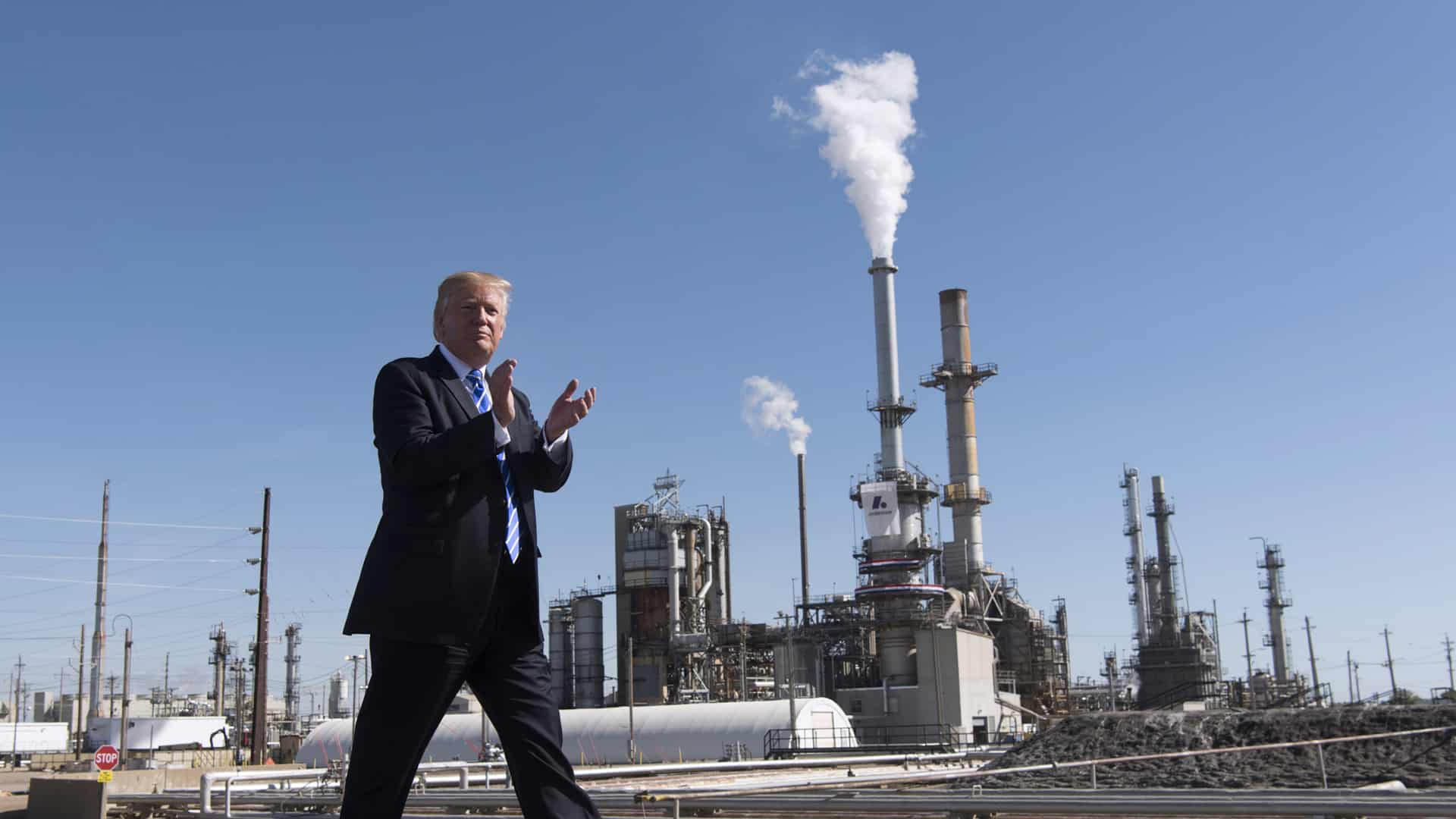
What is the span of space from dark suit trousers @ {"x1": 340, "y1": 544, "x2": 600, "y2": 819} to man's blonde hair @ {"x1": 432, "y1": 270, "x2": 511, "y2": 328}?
87 centimetres

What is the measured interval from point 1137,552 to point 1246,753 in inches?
2874

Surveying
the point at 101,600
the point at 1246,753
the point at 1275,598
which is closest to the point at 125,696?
the point at 101,600

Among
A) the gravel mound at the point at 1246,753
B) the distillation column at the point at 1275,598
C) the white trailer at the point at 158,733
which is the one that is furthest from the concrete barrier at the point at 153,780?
the distillation column at the point at 1275,598

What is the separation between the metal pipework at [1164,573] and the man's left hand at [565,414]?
88804mm

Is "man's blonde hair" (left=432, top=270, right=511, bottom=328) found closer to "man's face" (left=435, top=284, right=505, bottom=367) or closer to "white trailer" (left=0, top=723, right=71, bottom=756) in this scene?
"man's face" (left=435, top=284, right=505, bottom=367)

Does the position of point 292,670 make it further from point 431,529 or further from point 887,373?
point 431,529

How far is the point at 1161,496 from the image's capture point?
91.2 meters

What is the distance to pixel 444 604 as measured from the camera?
3.18 metres

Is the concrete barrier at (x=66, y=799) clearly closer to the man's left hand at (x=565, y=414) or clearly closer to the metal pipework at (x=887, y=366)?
the man's left hand at (x=565, y=414)

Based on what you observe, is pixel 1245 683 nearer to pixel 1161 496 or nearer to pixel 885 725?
pixel 1161 496

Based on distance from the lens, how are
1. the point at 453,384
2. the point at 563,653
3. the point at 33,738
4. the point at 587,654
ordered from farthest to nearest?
the point at 33,738
the point at 563,653
the point at 587,654
the point at 453,384

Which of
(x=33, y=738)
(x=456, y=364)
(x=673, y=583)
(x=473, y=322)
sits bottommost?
(x=33, y=738)

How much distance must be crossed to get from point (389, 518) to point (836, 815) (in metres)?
3.14

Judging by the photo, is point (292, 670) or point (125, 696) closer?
point (125, 696)
